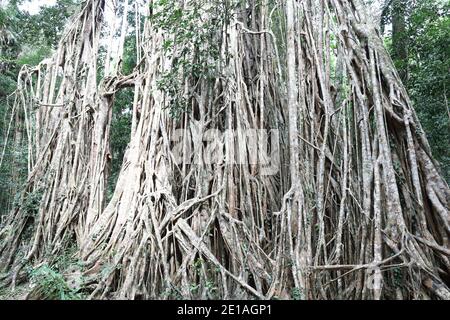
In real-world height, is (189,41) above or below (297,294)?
above

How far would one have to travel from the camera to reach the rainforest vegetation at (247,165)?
105 inches

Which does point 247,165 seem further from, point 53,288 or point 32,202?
point 32,202

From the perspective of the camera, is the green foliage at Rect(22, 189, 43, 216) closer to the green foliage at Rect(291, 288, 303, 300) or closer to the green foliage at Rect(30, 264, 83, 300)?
the green foliage at Rect(30, 264, 83, 300)

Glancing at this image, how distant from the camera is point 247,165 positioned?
3658mm

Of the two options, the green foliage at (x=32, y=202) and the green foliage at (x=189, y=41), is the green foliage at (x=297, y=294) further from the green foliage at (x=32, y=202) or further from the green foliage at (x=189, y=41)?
the green foliage at (x=32, y=202)

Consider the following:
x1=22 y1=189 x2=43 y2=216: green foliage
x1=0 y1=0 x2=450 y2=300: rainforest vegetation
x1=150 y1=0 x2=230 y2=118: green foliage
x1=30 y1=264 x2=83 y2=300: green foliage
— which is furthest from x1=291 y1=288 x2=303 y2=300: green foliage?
x1=22 y1=189 x2=43 y2=216: green foliage

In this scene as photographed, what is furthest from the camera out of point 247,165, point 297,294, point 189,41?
point 189,41

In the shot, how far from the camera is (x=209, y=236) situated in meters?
3.23

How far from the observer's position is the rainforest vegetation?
105 inches

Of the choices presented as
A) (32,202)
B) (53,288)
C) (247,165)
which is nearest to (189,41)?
(247,165)

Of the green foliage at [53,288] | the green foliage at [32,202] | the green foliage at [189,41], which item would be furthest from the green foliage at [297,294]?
the green foliage at [32,202]

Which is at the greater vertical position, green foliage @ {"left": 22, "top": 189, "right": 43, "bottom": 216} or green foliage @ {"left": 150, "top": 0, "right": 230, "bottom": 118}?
green foliage @ {"left": 150, "top": 0, "right": 230, "bottom": 118}
